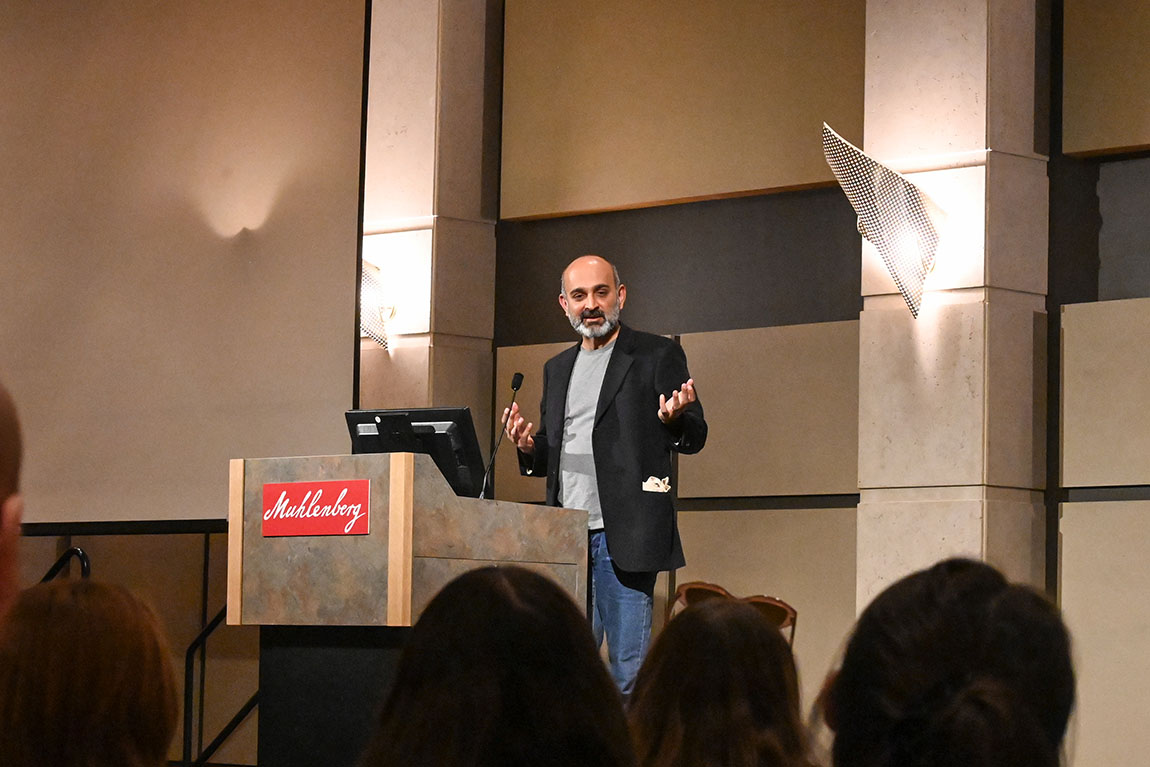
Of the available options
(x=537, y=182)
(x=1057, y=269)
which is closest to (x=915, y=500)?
(x=1057, y=269)

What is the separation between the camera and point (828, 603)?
543 centimetres

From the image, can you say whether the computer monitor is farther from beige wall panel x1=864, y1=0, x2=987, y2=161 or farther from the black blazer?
beige wall panel x1=864, y1=0, x2=987, y2=161

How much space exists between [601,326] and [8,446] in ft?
12.9

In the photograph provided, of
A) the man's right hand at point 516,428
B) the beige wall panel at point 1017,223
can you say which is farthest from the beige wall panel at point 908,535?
the man's right hand at point 516,428


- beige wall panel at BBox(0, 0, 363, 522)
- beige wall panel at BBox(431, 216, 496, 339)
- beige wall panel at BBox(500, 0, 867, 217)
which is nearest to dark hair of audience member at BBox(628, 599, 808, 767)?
beige wall panel at BBox(0, 0, 363, 522)

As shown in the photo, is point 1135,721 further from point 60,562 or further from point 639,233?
point 60,562

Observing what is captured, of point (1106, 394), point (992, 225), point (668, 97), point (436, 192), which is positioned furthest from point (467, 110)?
point (1106, 394)

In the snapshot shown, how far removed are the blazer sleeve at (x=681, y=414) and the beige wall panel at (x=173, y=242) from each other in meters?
1.45

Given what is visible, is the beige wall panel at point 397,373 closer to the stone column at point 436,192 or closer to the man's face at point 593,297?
the stone column at point 436,192

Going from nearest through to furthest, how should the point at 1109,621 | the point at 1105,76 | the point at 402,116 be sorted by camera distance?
the point at 1109,621
the point at 1105,76
the point at 402,116

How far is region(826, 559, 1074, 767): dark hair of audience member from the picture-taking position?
1.26 metres

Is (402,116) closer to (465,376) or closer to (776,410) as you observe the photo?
(465,376)

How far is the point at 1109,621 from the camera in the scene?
4730 millimetres

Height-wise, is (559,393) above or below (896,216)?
below
